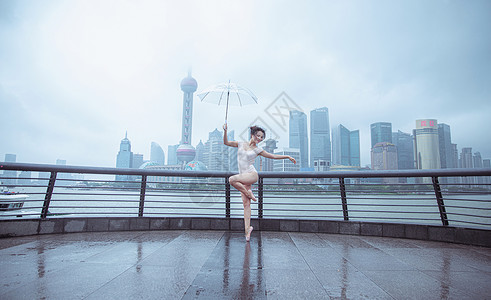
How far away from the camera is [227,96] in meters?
5.28

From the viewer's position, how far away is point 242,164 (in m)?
4.52

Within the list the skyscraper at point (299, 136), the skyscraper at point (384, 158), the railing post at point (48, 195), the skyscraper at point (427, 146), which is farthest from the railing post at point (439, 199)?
the skyscraper at point (427, 146)

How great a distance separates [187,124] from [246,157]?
432 ft

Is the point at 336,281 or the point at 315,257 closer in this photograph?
the point at 336,281

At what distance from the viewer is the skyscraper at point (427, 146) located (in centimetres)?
4177

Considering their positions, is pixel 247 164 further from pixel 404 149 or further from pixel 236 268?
pixel 404 149

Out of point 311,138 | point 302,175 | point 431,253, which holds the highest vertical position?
point 311,138

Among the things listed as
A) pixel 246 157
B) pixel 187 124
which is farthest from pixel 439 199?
pixel 187 124

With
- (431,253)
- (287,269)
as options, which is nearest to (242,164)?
(287,269)

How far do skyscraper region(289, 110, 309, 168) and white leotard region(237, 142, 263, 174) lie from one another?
3021cm

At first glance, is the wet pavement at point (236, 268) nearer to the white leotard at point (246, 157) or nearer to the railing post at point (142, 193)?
the railing post at point (142, 193)

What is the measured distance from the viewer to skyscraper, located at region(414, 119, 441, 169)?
41772mm

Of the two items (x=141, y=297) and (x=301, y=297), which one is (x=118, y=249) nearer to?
(x=141, y=297)

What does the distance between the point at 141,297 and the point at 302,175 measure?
3873 mm
